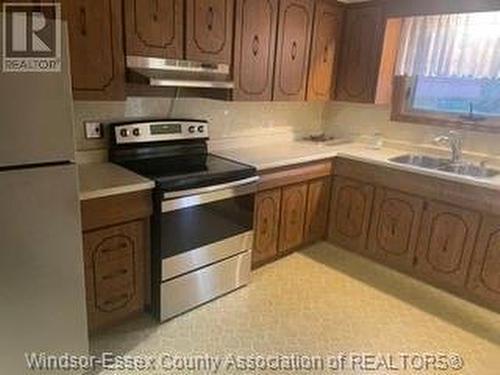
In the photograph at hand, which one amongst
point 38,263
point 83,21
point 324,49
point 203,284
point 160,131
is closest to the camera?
point 38,263

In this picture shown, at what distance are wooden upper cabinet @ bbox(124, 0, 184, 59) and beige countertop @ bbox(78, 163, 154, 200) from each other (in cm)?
67

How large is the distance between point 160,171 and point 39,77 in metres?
0.94

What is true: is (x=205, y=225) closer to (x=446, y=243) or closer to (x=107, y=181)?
(x=107, y=181)

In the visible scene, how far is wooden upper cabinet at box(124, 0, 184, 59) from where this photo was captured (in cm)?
205

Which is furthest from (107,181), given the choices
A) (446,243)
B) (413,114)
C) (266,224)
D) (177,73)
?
(413,114)

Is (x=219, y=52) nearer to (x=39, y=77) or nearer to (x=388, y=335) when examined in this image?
(x=39, y=77)

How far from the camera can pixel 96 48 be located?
1.96 metres

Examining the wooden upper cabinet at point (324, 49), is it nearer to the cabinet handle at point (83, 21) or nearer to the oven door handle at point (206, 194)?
the oven door handle at point (206, 194)

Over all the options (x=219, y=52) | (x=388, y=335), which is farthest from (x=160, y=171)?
(x=388, y=335)

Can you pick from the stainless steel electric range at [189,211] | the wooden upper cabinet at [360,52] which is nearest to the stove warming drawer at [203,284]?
the stainless steel electric range at [189,211]

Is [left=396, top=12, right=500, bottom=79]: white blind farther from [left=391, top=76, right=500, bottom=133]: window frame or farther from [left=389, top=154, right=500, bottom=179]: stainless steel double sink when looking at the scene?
[left=389, top=154, right=500, bottom=179]: stainless steel double sink

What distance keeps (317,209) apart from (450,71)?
59.2 inches

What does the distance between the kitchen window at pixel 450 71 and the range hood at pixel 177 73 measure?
1.64 meters

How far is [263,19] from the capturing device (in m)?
2.63
